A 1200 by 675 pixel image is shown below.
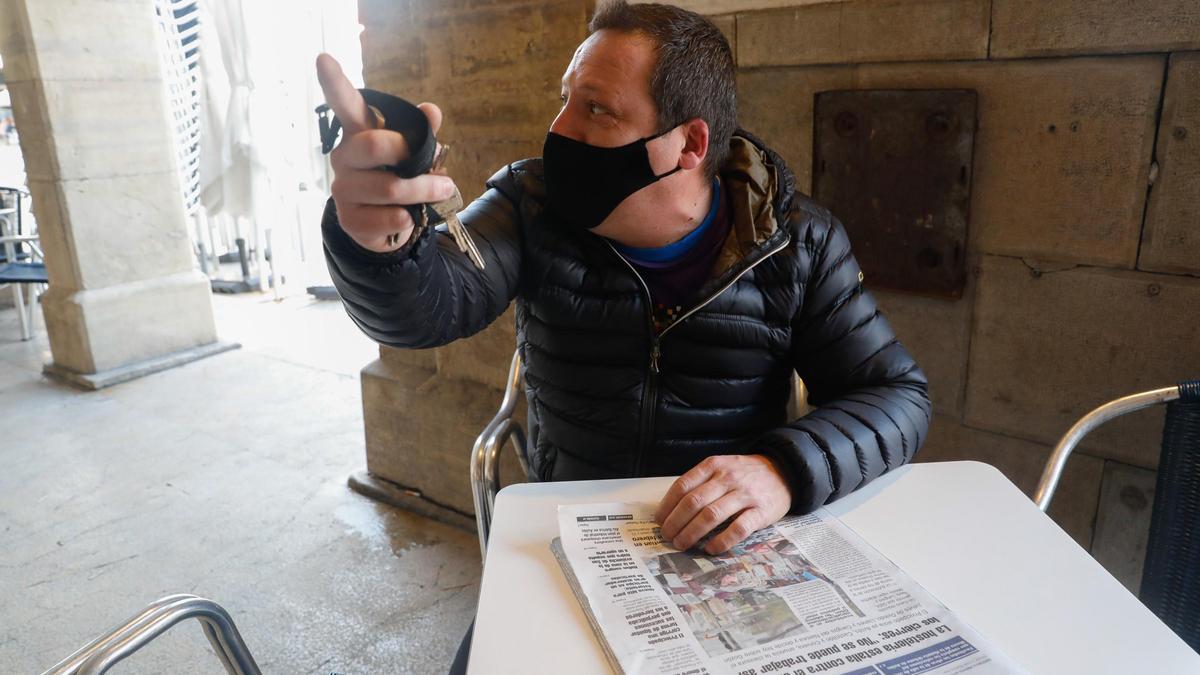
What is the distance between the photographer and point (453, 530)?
8.89ft

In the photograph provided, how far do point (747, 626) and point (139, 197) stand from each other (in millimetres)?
4271

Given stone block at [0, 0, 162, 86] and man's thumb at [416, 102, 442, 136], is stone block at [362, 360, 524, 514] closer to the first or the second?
man's thumb at [416, 102, 442, 136]

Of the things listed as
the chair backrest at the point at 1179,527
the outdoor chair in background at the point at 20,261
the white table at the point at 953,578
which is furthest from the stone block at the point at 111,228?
the chair backrest at the point at 1179,527

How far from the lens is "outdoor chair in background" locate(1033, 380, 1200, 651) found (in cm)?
117

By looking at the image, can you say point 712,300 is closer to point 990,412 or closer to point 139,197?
point 990,412

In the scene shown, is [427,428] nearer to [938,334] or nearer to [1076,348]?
[938,334]

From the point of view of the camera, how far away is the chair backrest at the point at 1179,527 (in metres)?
1.17

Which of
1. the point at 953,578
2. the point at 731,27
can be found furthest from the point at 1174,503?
the point at 731,27

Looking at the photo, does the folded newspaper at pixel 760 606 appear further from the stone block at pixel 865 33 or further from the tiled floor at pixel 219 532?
the tiled floor at pixel 219 532

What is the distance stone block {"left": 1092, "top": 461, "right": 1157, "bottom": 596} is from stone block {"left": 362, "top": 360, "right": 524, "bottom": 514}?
1.55 meters

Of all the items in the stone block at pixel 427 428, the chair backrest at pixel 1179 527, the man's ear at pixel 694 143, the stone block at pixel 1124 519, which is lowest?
the stone block at pixel 427 428

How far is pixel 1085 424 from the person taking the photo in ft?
4.07

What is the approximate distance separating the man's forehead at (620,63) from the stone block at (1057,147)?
61 centimetres

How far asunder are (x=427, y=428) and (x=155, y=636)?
1.74 m
